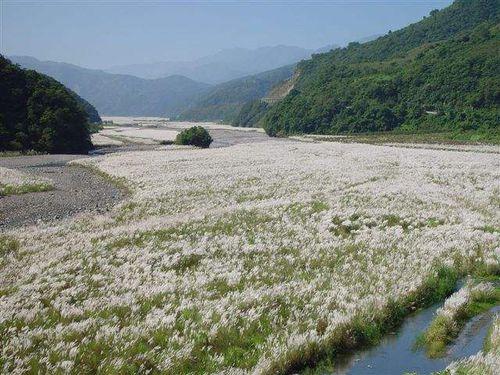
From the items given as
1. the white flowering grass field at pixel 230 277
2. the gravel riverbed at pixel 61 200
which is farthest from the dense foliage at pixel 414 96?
the white flowering grass field at pixel 230 277

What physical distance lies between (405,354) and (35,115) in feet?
243

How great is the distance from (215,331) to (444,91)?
13355cm

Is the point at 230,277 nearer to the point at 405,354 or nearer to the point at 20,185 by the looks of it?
the point at 405,354

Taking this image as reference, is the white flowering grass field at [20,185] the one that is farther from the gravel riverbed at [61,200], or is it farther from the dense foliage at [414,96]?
the dense foliage at [414,96]

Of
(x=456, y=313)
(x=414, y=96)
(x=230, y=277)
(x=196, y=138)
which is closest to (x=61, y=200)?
(x=230, y=277)

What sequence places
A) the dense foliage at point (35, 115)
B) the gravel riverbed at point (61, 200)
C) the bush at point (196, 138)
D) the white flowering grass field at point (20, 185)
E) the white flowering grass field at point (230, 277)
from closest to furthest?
the white flowering grass field at point (230, 277), the gravel riverbed at point (61, 200), the white flowering grass field at point (20, 185), the dense foliage at point (35, 115), the bush at point (196, 138)

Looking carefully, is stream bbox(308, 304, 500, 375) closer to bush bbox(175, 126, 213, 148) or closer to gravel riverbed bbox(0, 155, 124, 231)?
gravel riverbed bbox(0, 155, 124, 231)

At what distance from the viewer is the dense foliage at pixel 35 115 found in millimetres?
69688

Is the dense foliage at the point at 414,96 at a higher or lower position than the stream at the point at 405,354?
higher

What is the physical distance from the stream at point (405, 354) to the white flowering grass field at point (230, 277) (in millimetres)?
364

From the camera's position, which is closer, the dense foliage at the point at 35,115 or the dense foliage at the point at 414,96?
the dense foliage at the point at 35,115

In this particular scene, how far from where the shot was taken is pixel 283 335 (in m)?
9.11

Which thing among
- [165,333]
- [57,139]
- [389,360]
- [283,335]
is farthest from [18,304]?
[57,139]

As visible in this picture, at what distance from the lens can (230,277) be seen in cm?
1228
